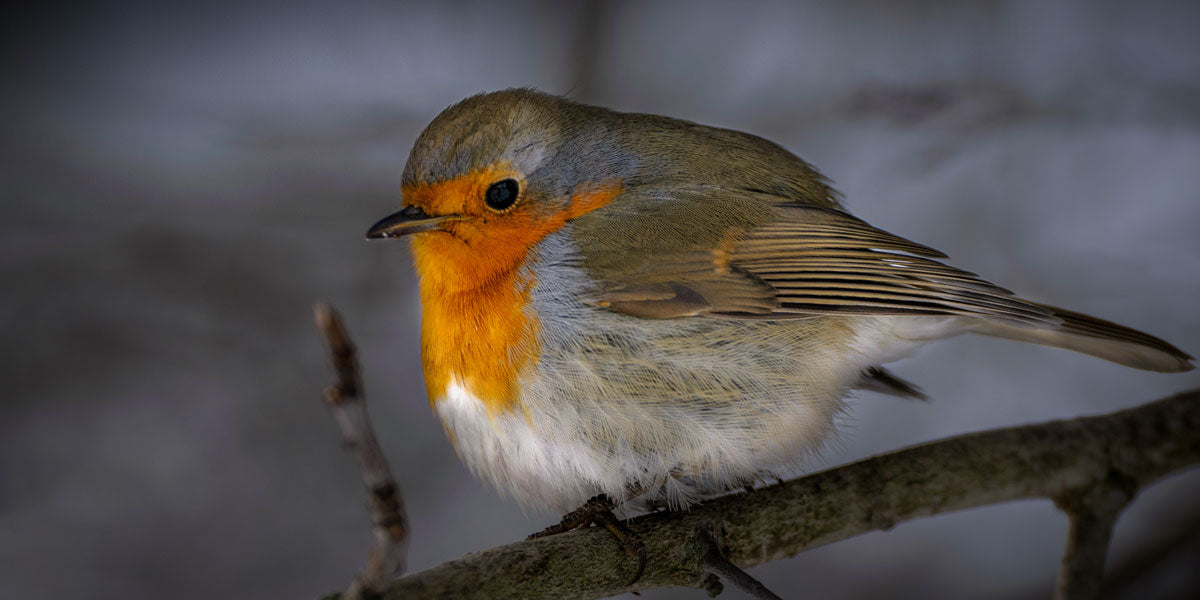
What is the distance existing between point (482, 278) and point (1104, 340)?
1199mm

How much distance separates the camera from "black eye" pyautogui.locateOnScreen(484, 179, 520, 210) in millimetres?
1594

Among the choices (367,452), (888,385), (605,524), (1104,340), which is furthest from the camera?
(888,385)

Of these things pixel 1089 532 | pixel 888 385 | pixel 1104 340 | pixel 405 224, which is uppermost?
pixel 405 224

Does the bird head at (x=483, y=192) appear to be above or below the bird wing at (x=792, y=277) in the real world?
above

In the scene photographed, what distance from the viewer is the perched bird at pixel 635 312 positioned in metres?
1.52

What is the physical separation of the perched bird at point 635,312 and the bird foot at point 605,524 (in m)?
0.03

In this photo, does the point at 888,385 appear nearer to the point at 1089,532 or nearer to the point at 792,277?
the point at 1089,532

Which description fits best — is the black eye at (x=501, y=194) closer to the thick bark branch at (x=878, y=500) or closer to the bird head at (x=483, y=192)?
the bird head at (x=483, y=192)

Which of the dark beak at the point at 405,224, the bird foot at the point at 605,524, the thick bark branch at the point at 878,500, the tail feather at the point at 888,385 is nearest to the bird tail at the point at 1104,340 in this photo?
the thick bark branch at the point at 878,500

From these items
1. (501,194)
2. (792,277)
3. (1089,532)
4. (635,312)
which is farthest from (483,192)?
(1089,532)

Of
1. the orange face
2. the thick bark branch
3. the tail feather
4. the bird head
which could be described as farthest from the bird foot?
the tail feather

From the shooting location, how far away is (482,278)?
62.7 inches

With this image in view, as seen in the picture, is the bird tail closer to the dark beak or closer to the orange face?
the orange face

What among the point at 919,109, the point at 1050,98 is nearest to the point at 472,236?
the point at 919,109
